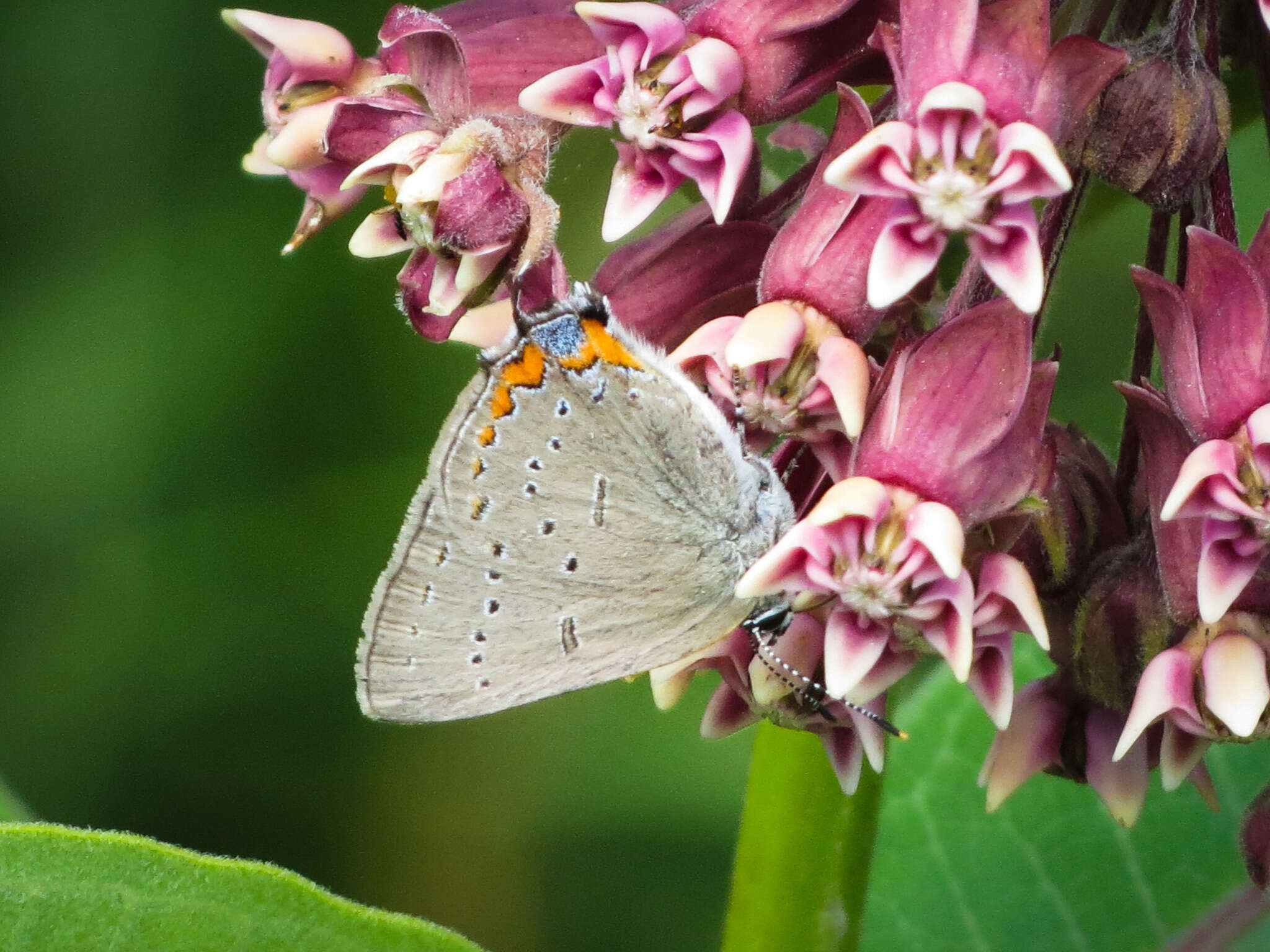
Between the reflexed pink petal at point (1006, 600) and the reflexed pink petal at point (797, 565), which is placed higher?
the reflexed pink petal at point (797, 565)

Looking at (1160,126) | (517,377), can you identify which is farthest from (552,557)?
(1160,126)

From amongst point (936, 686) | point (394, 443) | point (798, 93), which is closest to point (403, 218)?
point (798, 93)

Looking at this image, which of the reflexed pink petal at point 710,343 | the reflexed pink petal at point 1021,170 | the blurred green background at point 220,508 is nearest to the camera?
the reflexed pink petal at point 1021,170

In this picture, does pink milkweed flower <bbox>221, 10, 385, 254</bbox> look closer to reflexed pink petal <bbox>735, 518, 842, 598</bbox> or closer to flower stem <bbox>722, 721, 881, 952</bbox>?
reflexed pink petal <bbox>735, 518, 842, 598</bbox>

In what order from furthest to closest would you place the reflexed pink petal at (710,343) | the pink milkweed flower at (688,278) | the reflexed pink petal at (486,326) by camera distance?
the reflexed pink petal at (486,326) < the pink milkweed flower at (688,278) < the reflexed pink petal at (710,343)

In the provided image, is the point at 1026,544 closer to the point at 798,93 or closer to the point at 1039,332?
the point at 1039,332

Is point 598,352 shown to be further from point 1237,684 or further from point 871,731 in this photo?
point 1237,684

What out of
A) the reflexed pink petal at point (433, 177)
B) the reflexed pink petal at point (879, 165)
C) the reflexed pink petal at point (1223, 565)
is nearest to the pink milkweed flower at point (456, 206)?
the reflexed pink petal at point (433, 177)

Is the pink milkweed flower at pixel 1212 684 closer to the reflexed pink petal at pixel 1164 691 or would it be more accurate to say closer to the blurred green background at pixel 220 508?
the reflexed pink petal at pixel 1164 691
